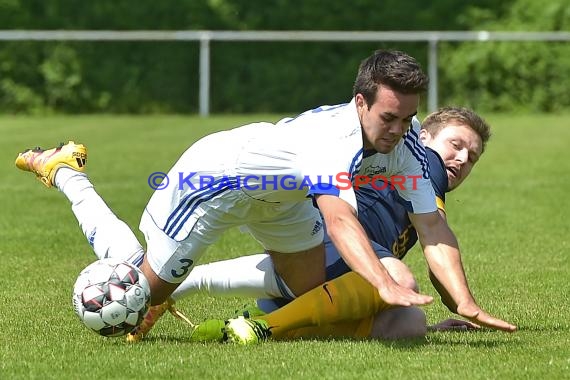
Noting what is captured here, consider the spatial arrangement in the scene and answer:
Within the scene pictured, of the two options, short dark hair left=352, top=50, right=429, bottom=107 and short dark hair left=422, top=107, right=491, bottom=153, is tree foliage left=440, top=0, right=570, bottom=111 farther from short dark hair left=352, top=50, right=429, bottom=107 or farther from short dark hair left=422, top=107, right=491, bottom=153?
short dark hair left=352, top=50, right=429, bottom=107

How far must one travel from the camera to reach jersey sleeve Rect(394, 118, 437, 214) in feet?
18.5

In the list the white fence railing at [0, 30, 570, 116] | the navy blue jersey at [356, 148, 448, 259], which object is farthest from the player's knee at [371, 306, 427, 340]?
the white fence railing at [0, 30, 570, 116]

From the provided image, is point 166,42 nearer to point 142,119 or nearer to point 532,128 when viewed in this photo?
point 142,119

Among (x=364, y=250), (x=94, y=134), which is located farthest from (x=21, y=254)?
(x=94, y=134)

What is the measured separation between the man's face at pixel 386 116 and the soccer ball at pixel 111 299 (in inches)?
53.5

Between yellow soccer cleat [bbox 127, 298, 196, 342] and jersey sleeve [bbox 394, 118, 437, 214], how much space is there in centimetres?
132

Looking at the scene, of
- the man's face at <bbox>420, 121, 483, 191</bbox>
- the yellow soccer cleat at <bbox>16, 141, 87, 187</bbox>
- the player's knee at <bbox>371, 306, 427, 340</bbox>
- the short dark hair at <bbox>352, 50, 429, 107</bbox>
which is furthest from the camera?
the yellow soccer cleat at <bbox>16, 141, 87, 187</bbox>

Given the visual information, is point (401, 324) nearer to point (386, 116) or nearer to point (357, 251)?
point (357, 251)

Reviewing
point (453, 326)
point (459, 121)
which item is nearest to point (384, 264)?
point (453, 326)

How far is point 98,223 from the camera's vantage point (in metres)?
6.41

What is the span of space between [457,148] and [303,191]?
54.4 inches

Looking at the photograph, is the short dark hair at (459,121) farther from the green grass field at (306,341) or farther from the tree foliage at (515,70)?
the tree foliage at (515,70)

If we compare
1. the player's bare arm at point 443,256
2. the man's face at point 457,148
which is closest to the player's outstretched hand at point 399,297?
the player's bare arm at point 443,256

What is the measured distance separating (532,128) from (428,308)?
46.3 ft
